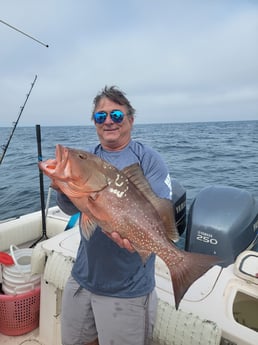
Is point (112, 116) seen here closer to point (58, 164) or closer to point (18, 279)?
point (58, 164)

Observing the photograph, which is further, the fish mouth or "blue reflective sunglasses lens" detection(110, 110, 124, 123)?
"blue reflective sunglasses lens" detection(110, 110, 124, 123)

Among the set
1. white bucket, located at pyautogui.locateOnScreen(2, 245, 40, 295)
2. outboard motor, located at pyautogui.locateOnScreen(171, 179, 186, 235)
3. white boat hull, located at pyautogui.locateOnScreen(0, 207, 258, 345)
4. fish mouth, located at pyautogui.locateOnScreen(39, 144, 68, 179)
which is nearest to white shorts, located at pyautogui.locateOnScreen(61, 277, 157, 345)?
white boat hull, located at pyautogui.locateOnScreen(0, 207, 258, 345)

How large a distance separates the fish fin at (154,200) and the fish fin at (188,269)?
0.15 meters

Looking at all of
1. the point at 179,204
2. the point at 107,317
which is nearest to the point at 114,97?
the point at 107,317

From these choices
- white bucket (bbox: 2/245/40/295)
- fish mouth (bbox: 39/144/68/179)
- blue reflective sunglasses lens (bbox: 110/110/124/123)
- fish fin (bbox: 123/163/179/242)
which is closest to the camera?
fish mouth (bbox: 39/144/68/179)

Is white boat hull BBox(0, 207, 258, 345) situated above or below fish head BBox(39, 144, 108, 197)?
below

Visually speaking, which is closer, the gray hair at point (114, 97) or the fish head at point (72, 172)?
the fish head at point (72, 172)

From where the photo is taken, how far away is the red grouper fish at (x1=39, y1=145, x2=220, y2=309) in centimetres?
170

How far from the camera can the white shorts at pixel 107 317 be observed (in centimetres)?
204

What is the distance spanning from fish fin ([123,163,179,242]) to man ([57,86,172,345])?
0.50 feet

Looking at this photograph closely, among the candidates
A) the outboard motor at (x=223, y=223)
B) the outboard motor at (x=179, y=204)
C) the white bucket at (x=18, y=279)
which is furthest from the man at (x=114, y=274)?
the outboard motor at (x=179, y=204)

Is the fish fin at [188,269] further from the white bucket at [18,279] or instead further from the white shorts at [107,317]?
the white bucket at [18,279]

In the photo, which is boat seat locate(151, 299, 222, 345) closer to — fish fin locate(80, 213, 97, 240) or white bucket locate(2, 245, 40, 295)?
fish fin locate(80, 213, 97, 240)

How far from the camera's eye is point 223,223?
12.0ft
